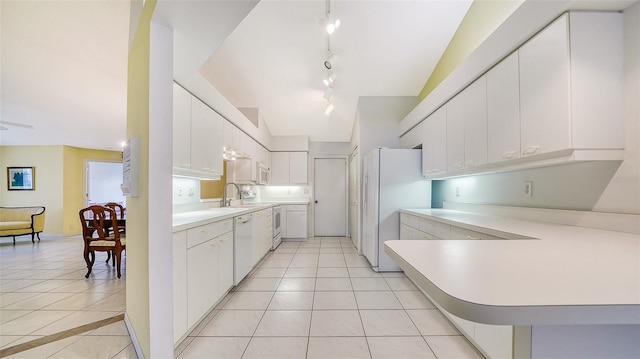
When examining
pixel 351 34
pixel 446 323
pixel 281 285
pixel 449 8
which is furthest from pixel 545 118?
pixel 281 285

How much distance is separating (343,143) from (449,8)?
3.58 m

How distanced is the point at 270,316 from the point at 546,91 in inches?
110

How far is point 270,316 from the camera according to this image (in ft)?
7.20

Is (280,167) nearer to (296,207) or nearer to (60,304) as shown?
(296,207)

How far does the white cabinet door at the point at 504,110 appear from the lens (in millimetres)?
1726

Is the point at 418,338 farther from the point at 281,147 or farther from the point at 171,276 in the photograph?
the point at 281,147

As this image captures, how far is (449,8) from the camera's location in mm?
2771

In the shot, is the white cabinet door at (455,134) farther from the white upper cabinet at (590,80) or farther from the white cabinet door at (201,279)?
the white cabinet door at (201,279)

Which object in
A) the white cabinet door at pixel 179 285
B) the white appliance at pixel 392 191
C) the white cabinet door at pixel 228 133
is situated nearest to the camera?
the white cabinet door at pixel 179 285

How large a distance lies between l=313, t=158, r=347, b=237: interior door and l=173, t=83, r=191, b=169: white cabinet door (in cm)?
392

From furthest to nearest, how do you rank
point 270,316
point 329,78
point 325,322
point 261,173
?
point 261,173
point 329,78
point 270,316
point 325,322

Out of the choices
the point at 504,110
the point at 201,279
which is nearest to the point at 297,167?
the point at 201,279

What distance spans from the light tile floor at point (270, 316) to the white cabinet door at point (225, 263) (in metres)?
0.18

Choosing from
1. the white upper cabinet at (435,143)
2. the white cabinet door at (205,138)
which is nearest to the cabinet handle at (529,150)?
the white upper cabinet at (435,143)
